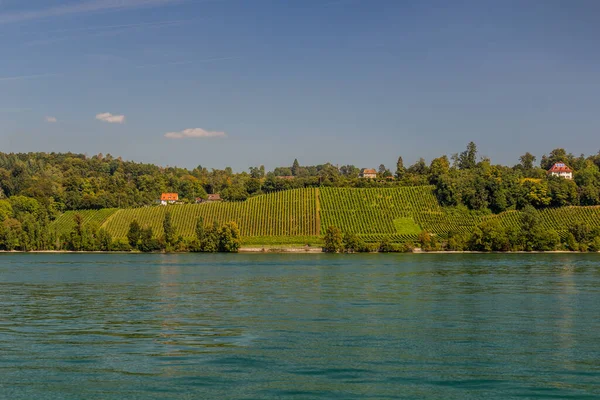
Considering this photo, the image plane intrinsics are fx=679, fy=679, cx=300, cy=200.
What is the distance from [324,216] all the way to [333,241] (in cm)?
2278

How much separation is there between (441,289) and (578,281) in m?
16.5

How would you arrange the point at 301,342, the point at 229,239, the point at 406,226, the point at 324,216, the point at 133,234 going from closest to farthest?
the point at 301,342, the point at 229,239, the point at 133,234, the point at 406,226, the point at 324,216

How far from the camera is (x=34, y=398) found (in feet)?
72.9

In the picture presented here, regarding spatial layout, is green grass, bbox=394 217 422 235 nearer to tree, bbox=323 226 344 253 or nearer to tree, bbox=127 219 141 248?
tree, bbox=323 226 344 253

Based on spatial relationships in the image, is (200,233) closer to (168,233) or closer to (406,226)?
(168,233)

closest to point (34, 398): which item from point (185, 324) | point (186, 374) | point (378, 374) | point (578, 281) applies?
point (186, 374)

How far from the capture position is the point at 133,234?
155m

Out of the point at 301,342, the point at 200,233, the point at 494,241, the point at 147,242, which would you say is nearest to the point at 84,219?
the point at 147,242

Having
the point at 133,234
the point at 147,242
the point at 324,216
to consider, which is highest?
the point at 324,216

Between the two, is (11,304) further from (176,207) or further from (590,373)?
(176,207)

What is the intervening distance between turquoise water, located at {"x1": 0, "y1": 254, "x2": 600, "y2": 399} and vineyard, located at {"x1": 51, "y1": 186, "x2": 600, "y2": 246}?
3846 inches

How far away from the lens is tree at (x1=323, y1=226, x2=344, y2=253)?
14412cm

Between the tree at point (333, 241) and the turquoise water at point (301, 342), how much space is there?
84566 mm

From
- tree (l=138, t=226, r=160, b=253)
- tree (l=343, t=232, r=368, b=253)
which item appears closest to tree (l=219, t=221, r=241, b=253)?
tree (l=138, t=226, r=160, b=253)
